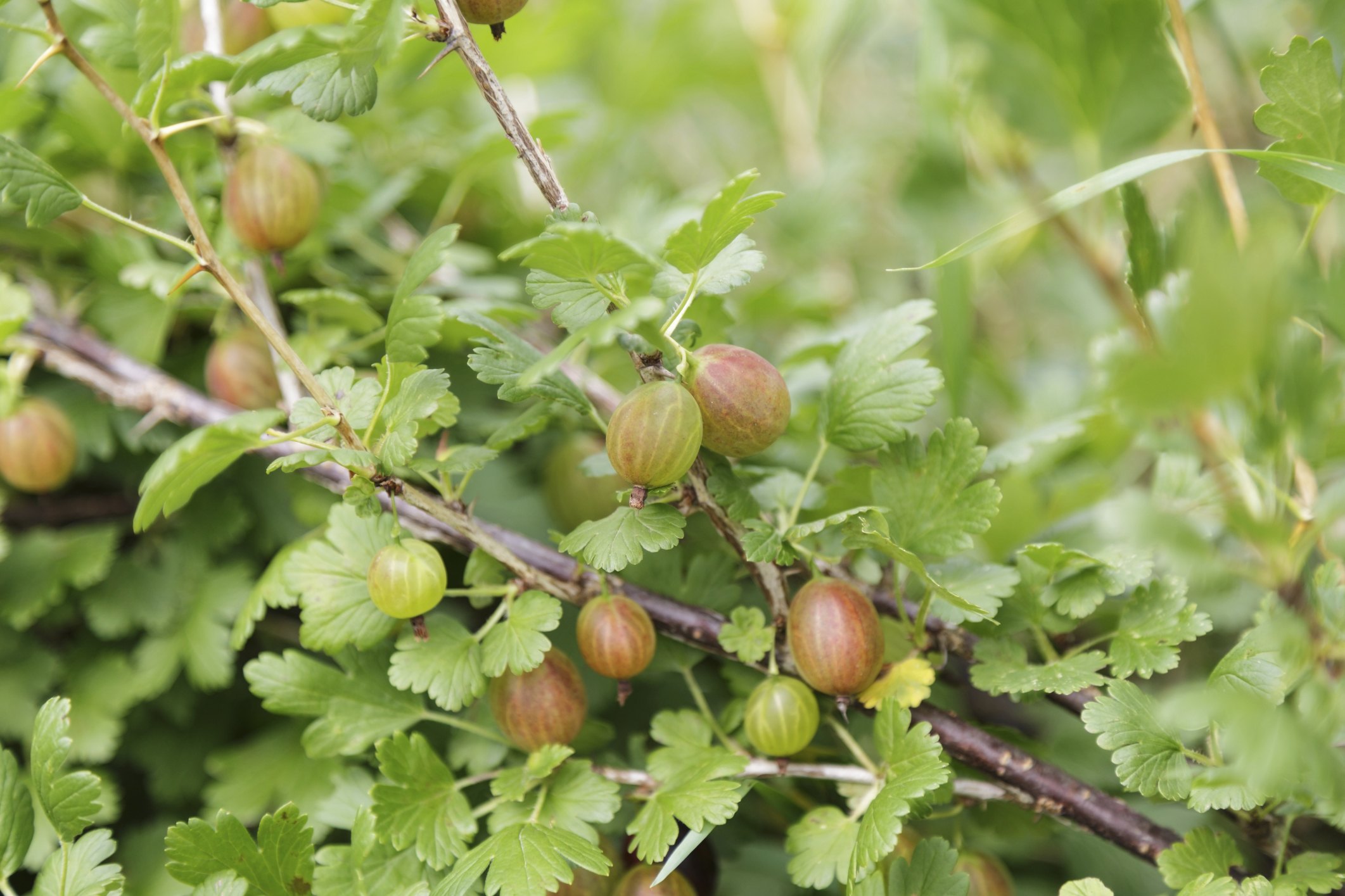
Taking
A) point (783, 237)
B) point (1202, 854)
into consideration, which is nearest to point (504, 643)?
point (1202, 854)

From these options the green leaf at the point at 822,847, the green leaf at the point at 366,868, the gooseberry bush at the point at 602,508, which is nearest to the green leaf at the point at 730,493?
the gooseberry bush at the point at 602,508

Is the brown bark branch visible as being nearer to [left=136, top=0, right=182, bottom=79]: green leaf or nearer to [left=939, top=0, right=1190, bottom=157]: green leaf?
[left=136, top=0, right=182, bottom=79]: green leaf

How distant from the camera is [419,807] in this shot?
1.96 ft

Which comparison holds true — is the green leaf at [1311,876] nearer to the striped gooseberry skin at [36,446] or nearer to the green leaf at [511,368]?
the green leaf at [511,368]

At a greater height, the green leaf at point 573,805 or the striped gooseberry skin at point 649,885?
the green leaf at point 573,805

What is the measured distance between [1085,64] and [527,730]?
0.91m

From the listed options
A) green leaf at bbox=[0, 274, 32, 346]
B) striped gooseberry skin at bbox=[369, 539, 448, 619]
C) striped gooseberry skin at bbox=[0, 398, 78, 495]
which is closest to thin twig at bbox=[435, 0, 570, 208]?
striped gooseberry skin at bbox=[369, 539, 448, 619]

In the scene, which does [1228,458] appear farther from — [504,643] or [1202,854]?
[504,643]

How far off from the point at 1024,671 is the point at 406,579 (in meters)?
0.41

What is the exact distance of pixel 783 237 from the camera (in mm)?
1245

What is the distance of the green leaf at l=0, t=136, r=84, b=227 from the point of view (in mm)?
539

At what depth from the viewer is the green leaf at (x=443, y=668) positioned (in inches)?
22.9

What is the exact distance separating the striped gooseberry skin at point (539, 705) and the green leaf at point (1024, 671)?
0.28 metres

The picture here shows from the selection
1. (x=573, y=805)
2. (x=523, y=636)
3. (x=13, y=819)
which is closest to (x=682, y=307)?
(x=523, y=636)
